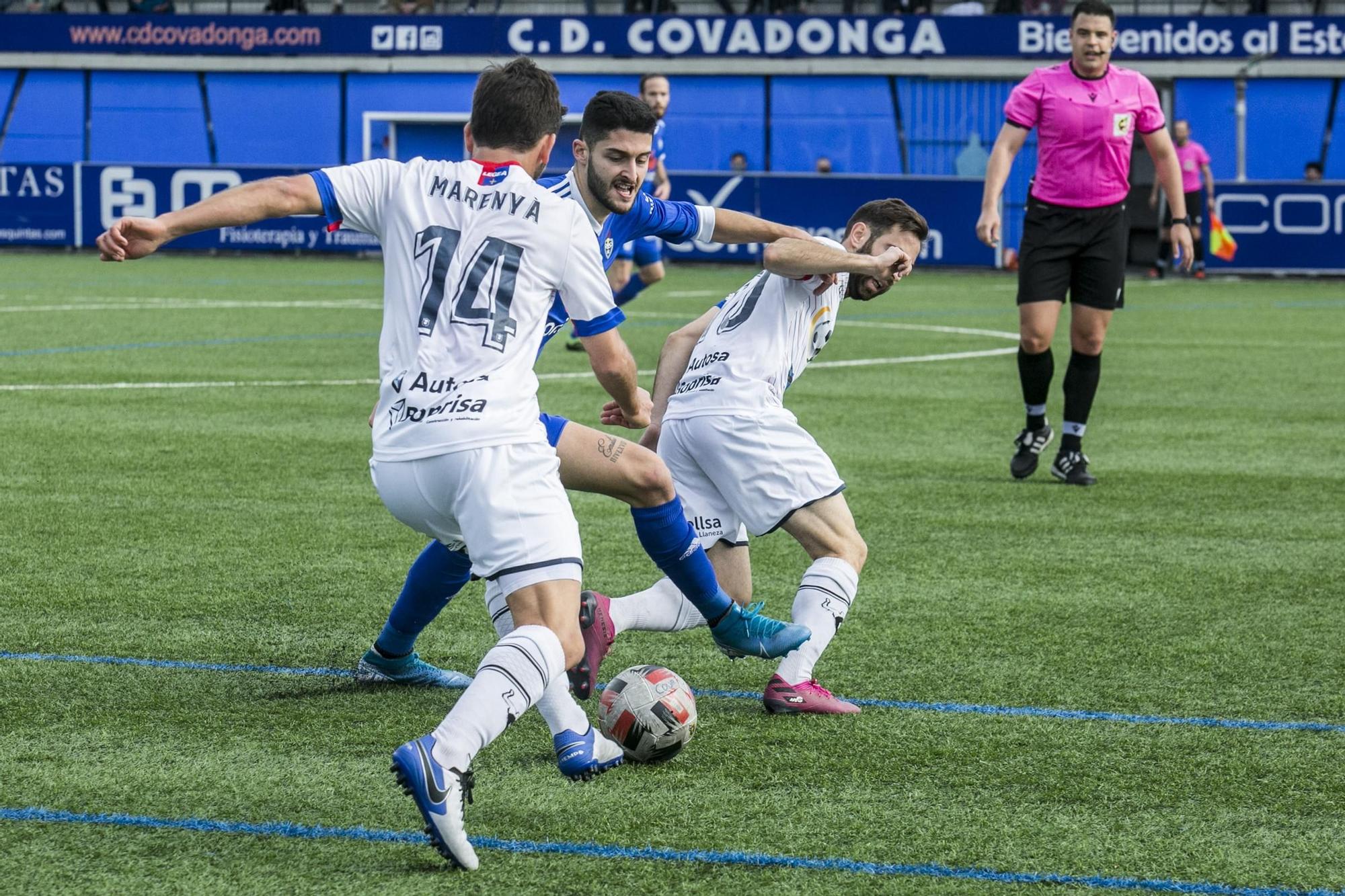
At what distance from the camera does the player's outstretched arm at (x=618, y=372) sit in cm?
407

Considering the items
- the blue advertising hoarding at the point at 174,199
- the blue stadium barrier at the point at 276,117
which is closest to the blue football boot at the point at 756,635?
the blue advertising hoarding at the point at 174,199

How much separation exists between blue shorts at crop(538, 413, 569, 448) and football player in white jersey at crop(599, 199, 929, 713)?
0.62 meters

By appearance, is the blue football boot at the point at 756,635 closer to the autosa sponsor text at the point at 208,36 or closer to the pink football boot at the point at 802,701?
the pink football boot at the point at 802,701

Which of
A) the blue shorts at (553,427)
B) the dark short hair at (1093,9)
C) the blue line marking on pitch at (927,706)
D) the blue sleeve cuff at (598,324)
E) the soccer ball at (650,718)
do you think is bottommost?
the blue line marking on pitch at (927,706)

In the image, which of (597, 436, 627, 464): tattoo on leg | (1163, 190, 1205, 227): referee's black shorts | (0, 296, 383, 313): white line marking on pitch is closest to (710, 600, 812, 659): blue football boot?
(597, 436, 627, 464): tattoo on leg

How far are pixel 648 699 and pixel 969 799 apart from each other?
0.81 m

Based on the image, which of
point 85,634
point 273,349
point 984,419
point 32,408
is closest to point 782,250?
point 85,634

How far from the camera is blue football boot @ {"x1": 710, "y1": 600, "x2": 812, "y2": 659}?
4652 mm

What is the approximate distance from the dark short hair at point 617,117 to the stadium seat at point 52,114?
107 ft

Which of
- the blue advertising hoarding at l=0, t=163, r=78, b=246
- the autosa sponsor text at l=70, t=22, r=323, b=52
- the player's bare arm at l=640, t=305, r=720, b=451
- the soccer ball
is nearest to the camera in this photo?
the soccer ball

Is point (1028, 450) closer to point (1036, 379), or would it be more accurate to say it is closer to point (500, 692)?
point (1036, 379)

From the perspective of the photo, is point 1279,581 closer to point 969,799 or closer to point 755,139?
point 969,799

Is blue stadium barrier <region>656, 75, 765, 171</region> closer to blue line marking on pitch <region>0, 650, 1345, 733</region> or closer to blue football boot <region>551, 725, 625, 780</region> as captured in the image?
blue line marking on pitch <region>0, 650, 1345, 733</region>

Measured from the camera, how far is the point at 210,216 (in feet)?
11.9
